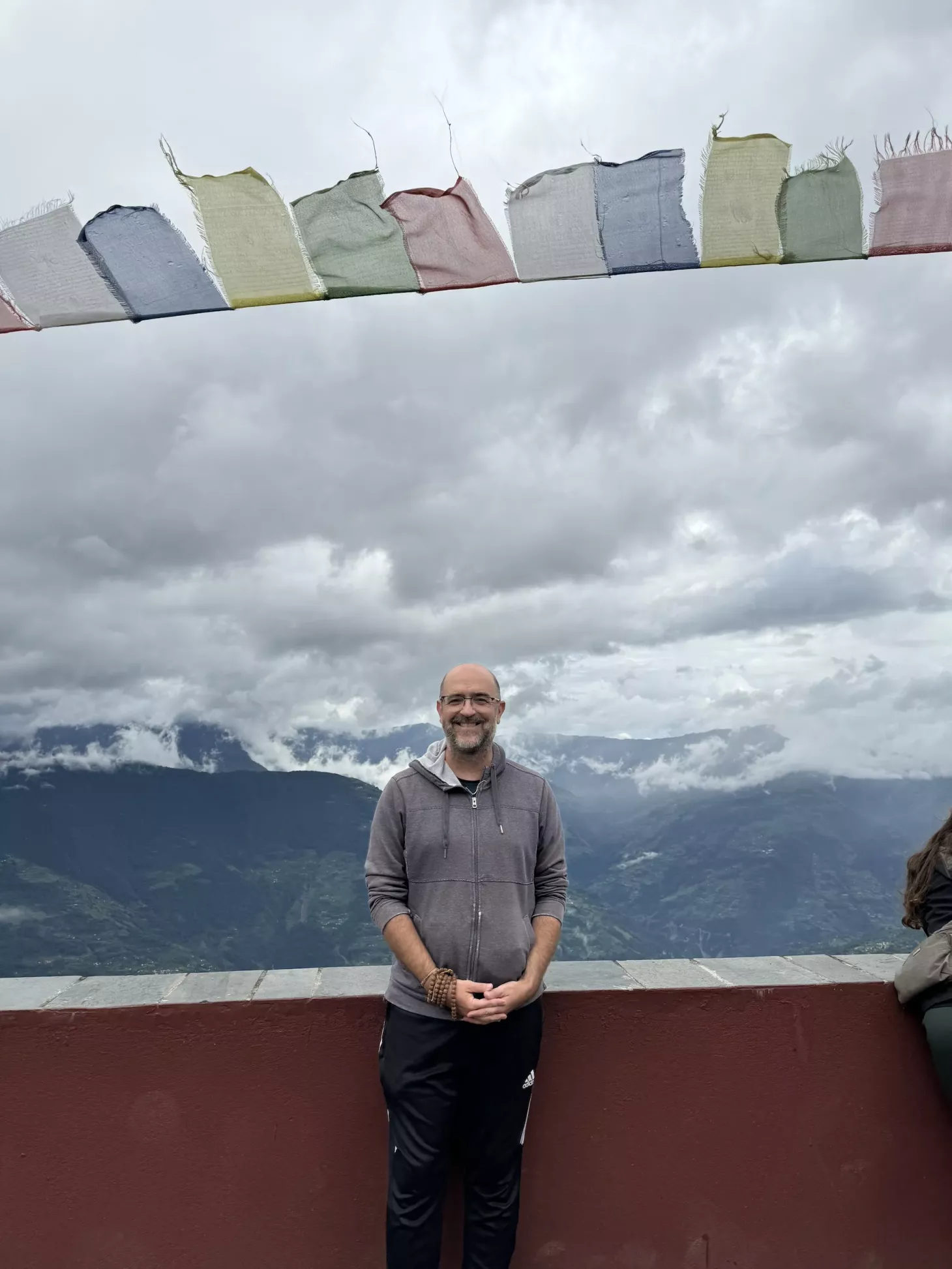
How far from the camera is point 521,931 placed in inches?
105

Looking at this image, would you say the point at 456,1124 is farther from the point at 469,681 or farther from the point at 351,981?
the point at 469,681

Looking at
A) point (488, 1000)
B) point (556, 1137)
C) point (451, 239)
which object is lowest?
point (556, 1137)

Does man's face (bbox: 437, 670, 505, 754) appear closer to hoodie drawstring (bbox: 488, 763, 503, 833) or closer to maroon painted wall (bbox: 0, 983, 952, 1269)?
hoodie drawstring (bbox: 488, 763, 503, 833)

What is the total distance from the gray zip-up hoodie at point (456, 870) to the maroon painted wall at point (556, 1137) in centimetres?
62

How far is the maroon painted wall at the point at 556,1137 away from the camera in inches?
117

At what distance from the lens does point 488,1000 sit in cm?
253

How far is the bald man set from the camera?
8.58 feet

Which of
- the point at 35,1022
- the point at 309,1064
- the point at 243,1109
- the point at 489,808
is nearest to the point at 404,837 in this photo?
the point at 489,808

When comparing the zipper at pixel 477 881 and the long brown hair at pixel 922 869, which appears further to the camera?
the long brown hair at pixel 922 869

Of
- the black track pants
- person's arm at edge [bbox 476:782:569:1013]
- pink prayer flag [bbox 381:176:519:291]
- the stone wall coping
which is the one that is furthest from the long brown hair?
pink prayer flag [bbox 381:176:519:291]

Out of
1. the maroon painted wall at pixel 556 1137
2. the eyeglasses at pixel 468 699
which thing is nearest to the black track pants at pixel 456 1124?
the maroon painted wall at pixel 556 1137

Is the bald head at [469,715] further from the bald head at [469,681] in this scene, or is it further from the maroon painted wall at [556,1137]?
the maroon painted wall at [556,1137]

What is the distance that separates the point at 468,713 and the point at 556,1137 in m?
1.70

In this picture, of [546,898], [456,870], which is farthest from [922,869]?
[456,870]
